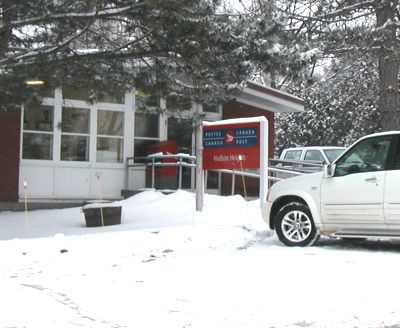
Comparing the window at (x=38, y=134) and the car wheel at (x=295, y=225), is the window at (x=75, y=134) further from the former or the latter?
the car wheel at (x=295, y=225)

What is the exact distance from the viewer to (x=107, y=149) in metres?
18.9

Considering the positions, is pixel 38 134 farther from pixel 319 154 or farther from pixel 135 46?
pixel 319 154

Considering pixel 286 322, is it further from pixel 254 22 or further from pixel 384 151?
pixel 254 22

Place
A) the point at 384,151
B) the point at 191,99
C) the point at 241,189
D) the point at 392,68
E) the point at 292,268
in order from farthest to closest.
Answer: the point at 241,189 → the point at 392,68 → the point at 191,99 → the point at 384,151 → the point at 292,268

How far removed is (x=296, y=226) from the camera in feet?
34.1

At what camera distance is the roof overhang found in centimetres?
1917

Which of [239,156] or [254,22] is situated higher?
[254,22]

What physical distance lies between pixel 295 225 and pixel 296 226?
2cm

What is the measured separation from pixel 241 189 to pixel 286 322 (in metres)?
14.6

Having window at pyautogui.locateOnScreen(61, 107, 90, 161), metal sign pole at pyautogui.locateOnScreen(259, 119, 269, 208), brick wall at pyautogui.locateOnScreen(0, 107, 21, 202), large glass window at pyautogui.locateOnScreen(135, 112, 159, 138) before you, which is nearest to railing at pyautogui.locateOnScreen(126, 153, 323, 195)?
large glass window at pyautogui.locateOnScreen(135, 112, 159, 138)

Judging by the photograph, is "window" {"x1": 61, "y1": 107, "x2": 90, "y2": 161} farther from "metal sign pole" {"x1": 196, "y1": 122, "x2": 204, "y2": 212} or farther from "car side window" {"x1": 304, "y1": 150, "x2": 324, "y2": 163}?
"car side window" {"x1": 304, "y1": 150, "x2": 324, "y2": 163}

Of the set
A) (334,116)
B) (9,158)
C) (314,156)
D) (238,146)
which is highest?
(334,116)

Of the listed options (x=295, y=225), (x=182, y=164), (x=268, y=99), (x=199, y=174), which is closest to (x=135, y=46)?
(x=199, y=174)

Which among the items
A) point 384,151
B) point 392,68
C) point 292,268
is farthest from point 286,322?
point 392,68
